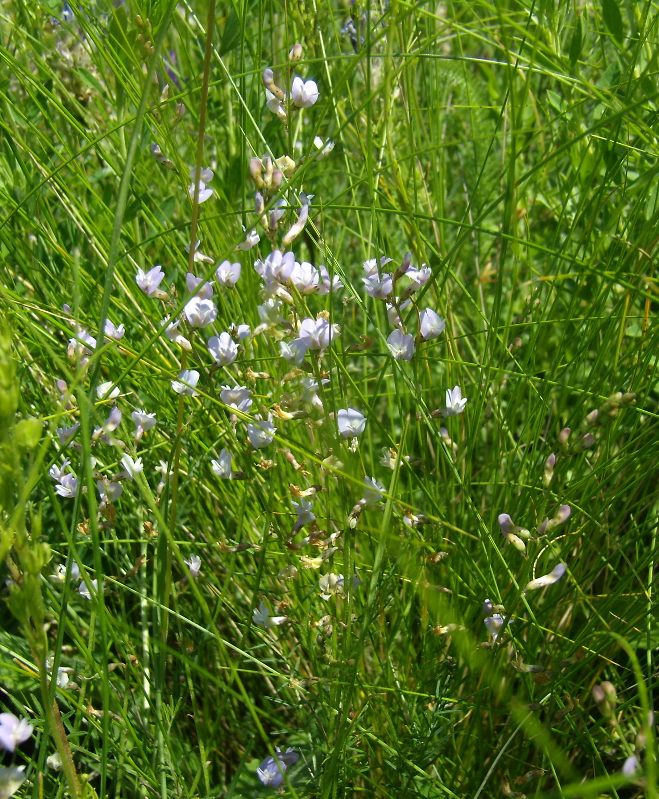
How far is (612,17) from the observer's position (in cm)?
111

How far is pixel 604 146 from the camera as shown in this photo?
1.34m

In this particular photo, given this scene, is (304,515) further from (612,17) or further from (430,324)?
(612,17)

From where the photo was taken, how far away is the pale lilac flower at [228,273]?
1055 millimetres

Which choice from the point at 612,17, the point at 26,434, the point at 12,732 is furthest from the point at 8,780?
the point at 612,17

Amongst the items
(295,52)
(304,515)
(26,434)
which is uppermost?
(295,52)

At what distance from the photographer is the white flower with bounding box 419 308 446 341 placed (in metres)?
1.03

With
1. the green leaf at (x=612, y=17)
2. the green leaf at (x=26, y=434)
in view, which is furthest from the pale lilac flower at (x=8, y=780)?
the green leaf at (x=612, y=17)

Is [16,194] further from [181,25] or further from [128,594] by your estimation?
[128,594]

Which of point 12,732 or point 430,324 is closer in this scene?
point 12,732

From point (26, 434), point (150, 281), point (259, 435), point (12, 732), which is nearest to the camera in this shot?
point (26, 434)

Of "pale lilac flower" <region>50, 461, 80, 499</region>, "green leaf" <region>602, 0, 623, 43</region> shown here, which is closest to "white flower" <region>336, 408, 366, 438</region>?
"pale lilac flower" <region>50, 461, 80, 499</region>

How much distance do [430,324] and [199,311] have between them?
27cm

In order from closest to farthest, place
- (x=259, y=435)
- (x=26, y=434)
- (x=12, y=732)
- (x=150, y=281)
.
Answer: (x=26, y=434)
(x=12, y=732)
(x=259, y=435)
(x=150, y=281)

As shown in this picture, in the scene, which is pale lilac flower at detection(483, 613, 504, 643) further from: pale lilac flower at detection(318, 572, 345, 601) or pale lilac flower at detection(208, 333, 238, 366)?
pale lilac flower at detection(208, 333, 238, 366)
